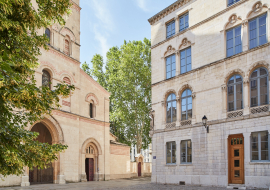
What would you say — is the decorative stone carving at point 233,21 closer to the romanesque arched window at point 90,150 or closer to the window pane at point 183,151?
the window pane at point 183,151

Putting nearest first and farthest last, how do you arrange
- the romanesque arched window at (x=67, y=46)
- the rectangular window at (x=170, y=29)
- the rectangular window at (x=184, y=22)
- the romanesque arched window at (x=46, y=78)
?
the rectangular window at (x=184, y=22), the rectangular window at (x=170, y=29), the romanesque arched window at (x=46, y=78), the romanesque arched window at (x=67, y=46)

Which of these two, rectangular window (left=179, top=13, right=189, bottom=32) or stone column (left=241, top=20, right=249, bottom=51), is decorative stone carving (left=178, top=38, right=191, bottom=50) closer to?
rectangular window (left=179, top=13, right=189, bottom=32)

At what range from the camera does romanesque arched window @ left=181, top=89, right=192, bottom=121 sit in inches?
843

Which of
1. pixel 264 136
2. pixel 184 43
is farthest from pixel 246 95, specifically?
pixel 184 43

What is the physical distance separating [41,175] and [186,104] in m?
15.1

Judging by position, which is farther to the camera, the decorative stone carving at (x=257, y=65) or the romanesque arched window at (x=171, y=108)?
the romanesque arched window at (x=171, y=108)

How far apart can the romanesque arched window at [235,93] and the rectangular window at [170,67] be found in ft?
17.6

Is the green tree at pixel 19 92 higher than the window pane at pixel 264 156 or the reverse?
higher

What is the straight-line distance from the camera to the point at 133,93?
132 ft

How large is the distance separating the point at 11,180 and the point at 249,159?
16.1 m

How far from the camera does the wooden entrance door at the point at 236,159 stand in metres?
17.8

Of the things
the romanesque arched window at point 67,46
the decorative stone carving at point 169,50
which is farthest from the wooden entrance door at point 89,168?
the decorative stone carving at point 169,50

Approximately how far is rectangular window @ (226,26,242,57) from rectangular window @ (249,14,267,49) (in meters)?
0.78

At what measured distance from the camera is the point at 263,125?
16547mm
